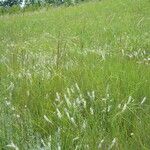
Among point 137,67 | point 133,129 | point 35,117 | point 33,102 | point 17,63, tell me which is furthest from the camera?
point 17,63

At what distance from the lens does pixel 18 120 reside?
124 inches

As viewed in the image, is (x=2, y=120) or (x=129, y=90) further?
(x=129, y=90)

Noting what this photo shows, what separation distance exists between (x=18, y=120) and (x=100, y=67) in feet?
6.02

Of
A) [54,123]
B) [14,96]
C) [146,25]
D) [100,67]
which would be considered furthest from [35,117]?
[146,25]

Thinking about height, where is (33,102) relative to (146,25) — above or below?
above

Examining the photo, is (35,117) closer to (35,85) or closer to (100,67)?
(35,85)

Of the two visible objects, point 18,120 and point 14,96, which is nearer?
point 18,120

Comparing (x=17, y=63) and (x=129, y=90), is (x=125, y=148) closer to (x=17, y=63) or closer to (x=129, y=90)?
(x=129, y=90)

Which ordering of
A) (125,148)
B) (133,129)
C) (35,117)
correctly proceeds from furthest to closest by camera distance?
1. (35,117)
2. (133,129)
3. (125,148)

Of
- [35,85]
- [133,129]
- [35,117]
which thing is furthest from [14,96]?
Answer: [133,129]

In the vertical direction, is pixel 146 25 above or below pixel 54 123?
below

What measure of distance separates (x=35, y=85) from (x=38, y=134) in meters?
1.13

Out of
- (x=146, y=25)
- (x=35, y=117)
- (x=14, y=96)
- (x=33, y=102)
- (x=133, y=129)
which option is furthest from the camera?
(x=146, y=25)

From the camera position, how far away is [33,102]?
3.77 metres
